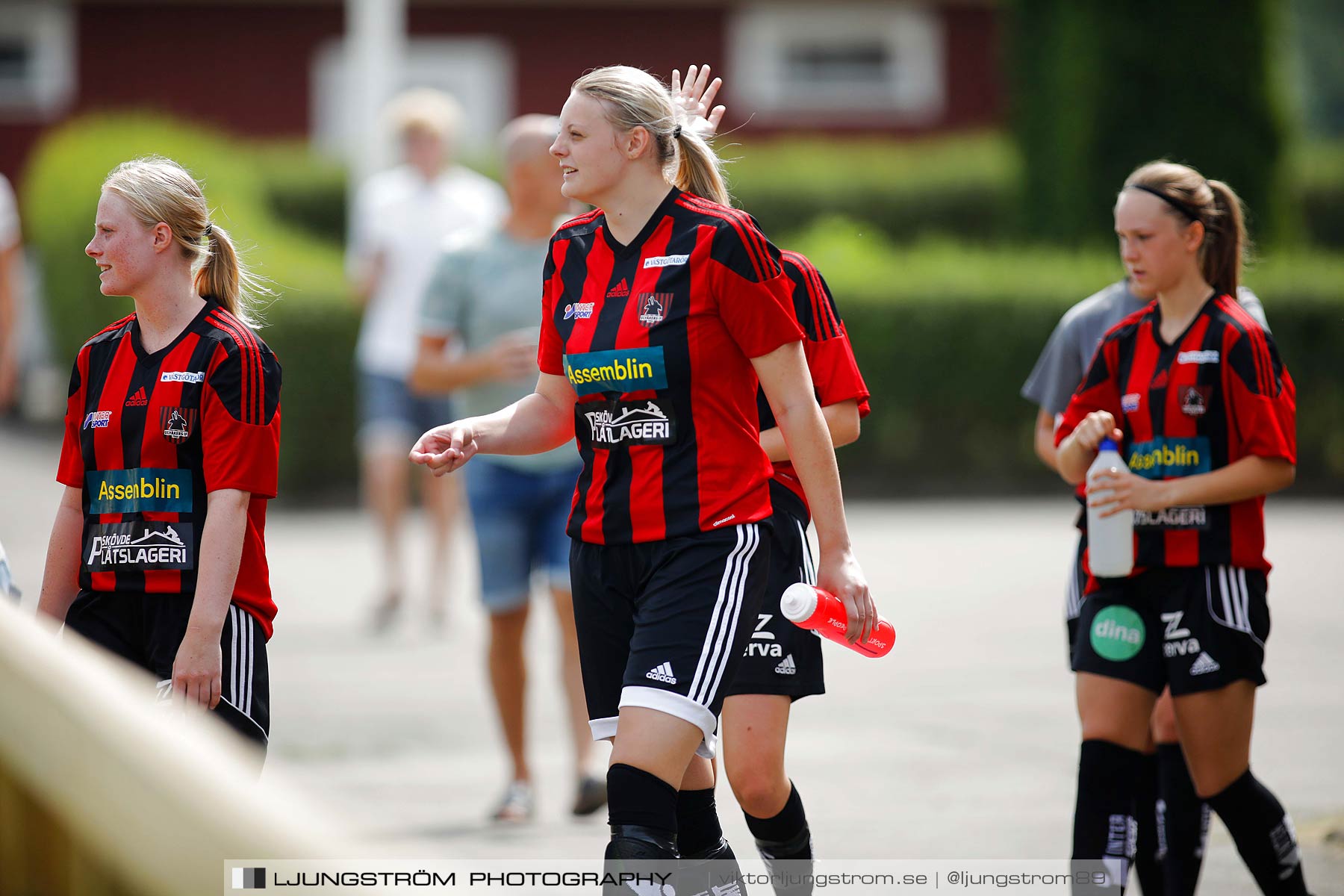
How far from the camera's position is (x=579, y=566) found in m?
3.83

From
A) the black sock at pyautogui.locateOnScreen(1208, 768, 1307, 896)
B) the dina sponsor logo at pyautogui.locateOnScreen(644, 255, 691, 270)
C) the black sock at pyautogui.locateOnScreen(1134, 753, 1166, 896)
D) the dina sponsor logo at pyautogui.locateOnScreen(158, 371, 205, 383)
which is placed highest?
the dina sponsor logo at pyautogui.locateOnScreen(644, 255, 691, 270)

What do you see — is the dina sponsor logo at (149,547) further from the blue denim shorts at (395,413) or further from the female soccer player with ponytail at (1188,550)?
the blue denim shorts at (395,413)

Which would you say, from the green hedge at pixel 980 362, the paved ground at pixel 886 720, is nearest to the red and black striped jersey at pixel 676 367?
the paved ground at pixel 886 720

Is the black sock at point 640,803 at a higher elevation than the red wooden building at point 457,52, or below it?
below

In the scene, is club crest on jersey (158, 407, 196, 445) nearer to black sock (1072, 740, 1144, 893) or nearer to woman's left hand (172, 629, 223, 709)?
woman's left hand (172, 629, 223, 709)

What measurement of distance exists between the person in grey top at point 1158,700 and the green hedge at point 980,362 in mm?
9507

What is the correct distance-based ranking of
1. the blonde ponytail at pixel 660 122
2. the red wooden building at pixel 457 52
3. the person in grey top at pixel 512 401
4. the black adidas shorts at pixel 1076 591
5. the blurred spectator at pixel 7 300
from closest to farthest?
the blonde ponytail at pixel 660 122, the black adidas shorts at pixel 1076 591, the person in grey top at pixel 512 401, the blurred spectator at pixel 7 300, the red wooden building at pixel 457 52

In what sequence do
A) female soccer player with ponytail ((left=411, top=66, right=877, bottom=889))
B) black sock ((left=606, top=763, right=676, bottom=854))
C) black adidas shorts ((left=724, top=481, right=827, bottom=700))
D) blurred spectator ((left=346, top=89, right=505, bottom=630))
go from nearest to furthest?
black sock ((left=606, top=763, right=676, bottom=854)) < female soccer player with ponytail ((left=411, top=66, right=877, bottom=889)) < black adidas shorts ((left=724, top=481, right=827, bottom=700)) < blurred spectator ((left=346, top=89, right=505, bottom=630))

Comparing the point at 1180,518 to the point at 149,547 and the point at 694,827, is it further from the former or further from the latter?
the point at 149,547

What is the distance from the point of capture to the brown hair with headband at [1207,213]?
444 cm

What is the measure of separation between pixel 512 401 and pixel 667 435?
2.59 metres

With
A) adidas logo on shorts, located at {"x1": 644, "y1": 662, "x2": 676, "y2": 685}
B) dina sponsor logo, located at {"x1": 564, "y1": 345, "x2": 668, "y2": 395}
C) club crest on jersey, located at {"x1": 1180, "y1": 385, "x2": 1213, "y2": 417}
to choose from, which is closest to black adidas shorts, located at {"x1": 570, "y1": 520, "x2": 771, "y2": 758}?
adidas logo on shorts, located at {"x1": 644, "y1": 662, "x2": 676, "y2": 685}

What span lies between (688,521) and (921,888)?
160cm

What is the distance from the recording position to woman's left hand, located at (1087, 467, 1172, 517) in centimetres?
426
